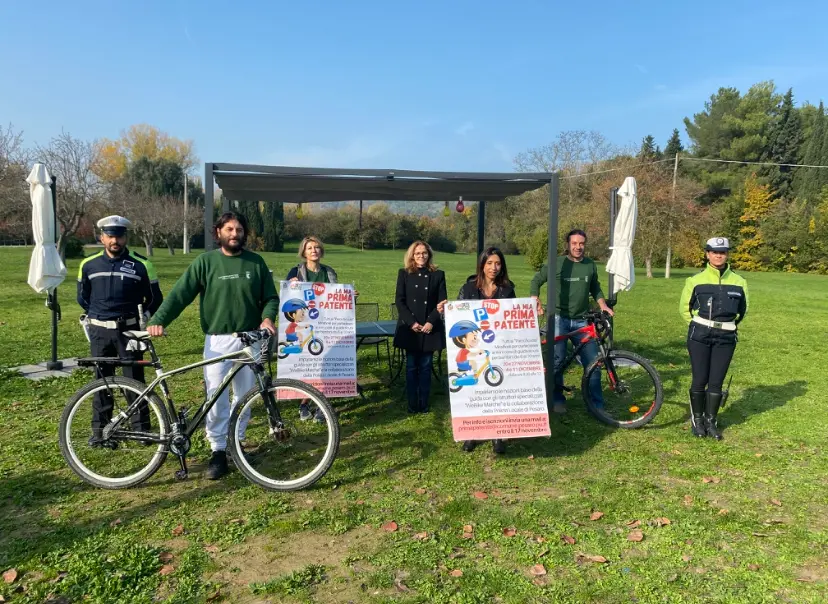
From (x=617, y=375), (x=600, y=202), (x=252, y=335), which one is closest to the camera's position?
(x=252, y=335)

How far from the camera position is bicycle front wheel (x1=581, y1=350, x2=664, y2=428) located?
16.6 feet

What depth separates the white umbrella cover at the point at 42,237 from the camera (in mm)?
6211

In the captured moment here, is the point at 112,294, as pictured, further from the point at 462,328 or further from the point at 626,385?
the point at 626,385

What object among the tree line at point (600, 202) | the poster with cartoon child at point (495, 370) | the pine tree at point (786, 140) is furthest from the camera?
the pine tree at point (786, 140)

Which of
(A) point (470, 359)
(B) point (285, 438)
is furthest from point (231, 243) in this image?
(A) point (470, 359)

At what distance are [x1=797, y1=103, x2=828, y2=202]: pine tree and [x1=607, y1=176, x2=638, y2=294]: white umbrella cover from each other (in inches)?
2063

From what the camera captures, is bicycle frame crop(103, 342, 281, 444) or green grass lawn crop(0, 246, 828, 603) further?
bicycle frame crop(103, 342, 281, 444)

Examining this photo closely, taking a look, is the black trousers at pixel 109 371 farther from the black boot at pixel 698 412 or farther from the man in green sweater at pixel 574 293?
the black boot at pixel 698 412

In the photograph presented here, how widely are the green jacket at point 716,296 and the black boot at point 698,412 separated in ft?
2.29

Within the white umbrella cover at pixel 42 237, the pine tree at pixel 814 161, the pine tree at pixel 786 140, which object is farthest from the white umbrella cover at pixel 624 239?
the pine tree at pixel 786 140

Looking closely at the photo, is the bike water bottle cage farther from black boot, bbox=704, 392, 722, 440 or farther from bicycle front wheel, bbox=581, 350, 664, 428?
black boot, bbox=704, 392, 722, 440

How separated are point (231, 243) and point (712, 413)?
4.36 m

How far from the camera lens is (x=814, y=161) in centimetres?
5069

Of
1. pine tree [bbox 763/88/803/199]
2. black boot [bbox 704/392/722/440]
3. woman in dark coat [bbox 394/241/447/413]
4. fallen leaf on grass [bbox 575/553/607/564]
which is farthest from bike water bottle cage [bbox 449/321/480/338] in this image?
pine tree [bbox 763/88/803/199]
